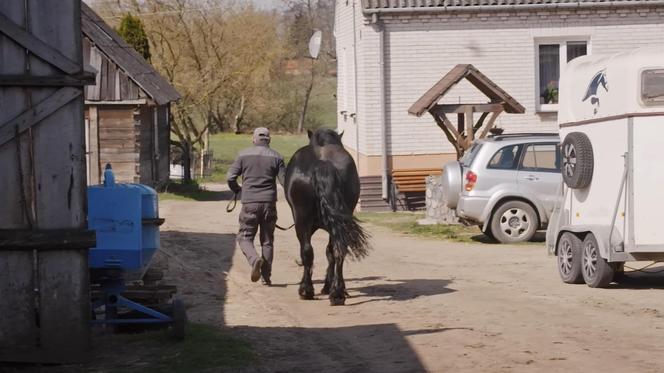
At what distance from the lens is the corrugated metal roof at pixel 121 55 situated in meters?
27.5

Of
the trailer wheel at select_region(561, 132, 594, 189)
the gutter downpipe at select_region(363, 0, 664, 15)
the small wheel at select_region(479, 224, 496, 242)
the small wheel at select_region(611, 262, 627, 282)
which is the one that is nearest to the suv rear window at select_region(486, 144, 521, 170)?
the small wheel at select_region(479, 224, 496, 242)

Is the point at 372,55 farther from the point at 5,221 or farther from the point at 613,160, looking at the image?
the point at 5,221

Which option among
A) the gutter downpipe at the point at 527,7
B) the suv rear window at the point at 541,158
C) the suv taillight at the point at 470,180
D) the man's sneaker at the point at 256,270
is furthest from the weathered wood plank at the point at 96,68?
the man's sneaker at the point at 256,270

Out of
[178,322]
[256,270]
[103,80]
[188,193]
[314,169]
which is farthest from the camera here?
[188,193]

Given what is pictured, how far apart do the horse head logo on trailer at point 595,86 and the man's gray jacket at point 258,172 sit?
3.57 meters

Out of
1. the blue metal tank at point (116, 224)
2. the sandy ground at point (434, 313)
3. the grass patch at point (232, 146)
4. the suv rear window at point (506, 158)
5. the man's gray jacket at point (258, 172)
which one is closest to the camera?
the sandy ground at point (434, 313)

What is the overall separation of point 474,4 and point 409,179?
13.6 ft

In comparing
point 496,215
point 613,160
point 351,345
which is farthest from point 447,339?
point 496,215

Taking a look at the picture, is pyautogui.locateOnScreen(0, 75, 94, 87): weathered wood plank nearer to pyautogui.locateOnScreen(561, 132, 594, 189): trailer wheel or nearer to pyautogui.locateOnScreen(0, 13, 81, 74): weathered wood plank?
pyautogui.locateOnScreen(0, 13, 81, 74): weathered wood plank

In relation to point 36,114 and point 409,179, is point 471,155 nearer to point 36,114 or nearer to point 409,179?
point 409,179

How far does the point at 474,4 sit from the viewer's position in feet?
87.6

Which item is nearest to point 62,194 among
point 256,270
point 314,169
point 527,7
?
point 314,169

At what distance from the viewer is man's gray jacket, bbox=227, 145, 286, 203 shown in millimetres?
13867

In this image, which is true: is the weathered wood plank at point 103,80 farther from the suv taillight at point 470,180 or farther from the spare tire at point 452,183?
the suv taillight at point 470,180
